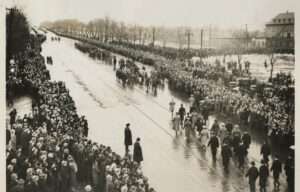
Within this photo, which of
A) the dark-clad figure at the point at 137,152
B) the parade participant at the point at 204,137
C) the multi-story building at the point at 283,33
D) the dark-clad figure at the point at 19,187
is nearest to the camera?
the dark-clad figure at the point at 19,187

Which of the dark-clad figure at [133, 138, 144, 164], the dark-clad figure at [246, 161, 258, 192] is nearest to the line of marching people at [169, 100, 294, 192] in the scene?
the dark-clad figure at [246, 161, 258, 192]

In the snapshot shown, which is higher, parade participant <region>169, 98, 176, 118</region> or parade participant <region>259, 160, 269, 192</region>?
parade participant <region>169, 98, 176, 118</region>

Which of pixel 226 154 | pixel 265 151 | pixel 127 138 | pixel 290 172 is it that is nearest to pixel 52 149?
pixel 127 138

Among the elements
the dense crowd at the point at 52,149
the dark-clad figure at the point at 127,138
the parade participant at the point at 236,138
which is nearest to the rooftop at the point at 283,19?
the parade participant at the point at 236,138

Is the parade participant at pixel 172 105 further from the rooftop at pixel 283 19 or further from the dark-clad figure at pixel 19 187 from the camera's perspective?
the dark-clad figure at pixel 19 187

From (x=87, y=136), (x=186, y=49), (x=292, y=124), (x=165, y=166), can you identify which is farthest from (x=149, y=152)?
(x=292, y=124)

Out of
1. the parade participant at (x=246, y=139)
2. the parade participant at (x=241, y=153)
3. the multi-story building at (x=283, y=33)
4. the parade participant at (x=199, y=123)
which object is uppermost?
the multi-story building at (x=283, y=33)

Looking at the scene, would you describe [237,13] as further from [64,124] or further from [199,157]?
[64,124]

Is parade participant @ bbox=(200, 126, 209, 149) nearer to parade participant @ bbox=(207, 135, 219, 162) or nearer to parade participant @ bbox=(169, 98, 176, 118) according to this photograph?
parade participant @ bbox=(207, 135, 219, 162)
